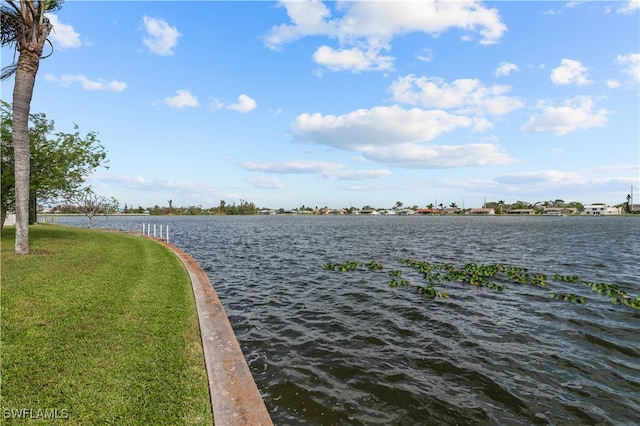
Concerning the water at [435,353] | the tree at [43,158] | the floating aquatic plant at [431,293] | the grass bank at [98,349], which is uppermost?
the tree at [43,158]

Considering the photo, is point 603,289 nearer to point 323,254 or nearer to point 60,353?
point 323,254

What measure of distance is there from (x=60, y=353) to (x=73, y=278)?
A: 5424 millimetres

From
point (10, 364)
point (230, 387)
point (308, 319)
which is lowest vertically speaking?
point (308, 319)

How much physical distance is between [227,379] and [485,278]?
15187 millimetres

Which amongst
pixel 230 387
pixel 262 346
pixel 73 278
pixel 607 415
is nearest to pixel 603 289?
pixel 607 415

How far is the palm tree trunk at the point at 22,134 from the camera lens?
471 inches

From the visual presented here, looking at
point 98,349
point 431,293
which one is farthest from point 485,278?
point 98,349

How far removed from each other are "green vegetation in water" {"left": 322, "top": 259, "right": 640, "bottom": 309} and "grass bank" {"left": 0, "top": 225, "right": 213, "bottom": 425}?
10354 millimetres

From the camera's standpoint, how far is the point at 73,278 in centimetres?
974

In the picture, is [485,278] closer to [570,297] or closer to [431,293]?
[570,297]

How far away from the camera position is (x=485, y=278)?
16234 mm

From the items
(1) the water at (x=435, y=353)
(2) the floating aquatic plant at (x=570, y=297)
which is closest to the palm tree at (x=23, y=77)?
(1) the water at (x=435, y=353)

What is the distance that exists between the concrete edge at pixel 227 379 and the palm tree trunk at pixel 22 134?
9.57 m

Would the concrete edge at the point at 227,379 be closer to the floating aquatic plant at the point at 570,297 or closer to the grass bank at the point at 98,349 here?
the grass bank at the point at 98,349
